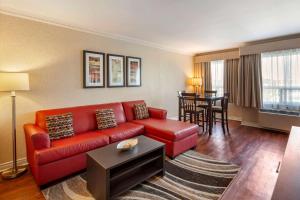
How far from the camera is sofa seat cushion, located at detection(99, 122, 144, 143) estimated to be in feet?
9.00

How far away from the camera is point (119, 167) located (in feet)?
6.66

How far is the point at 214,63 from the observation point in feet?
19.2

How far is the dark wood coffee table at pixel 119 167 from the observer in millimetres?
1764

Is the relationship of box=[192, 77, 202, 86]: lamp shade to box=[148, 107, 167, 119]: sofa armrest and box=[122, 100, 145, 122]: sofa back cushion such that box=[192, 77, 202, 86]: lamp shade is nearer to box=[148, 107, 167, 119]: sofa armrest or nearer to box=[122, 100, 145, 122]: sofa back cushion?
box=[148, 107, 167, 119]: sofa armrest

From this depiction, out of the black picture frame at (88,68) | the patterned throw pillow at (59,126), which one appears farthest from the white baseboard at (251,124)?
the patterned throw pillow at (59,126)

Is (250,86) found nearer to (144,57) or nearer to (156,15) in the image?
(144,57)

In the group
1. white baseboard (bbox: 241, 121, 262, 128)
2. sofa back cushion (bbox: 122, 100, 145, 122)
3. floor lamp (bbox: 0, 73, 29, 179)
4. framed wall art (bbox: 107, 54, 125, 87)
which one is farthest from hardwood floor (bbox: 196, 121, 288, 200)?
floor lamp (bbox: 0, 73, 29, 179)

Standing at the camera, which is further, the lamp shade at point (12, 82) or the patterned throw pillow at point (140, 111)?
the patterned throw pillow at point (140, 111)

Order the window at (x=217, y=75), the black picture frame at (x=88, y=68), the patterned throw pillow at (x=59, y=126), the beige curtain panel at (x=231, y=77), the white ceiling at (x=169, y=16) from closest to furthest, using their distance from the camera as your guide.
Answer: the white ceiling at (x=169, y=16), the patterned throw pillow at (x=59, y=126), the black picture frame at (x=88, y=68), the beige curtain panel at (x=231, y=77), the window at (x=217, y=75)

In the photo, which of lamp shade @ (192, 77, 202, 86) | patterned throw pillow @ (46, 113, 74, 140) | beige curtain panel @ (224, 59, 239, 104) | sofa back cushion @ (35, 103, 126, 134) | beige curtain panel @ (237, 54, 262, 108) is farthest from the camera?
lamp shade @ (192, 77, 202, 86)

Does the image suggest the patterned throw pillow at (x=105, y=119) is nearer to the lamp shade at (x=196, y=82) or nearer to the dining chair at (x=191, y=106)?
the dining chair at (x=191, y=106)

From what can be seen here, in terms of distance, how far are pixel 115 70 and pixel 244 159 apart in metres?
3.02

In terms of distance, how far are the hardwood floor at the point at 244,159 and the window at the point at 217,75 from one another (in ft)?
5.24

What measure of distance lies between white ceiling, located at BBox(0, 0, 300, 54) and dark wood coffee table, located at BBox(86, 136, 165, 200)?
1.97m
